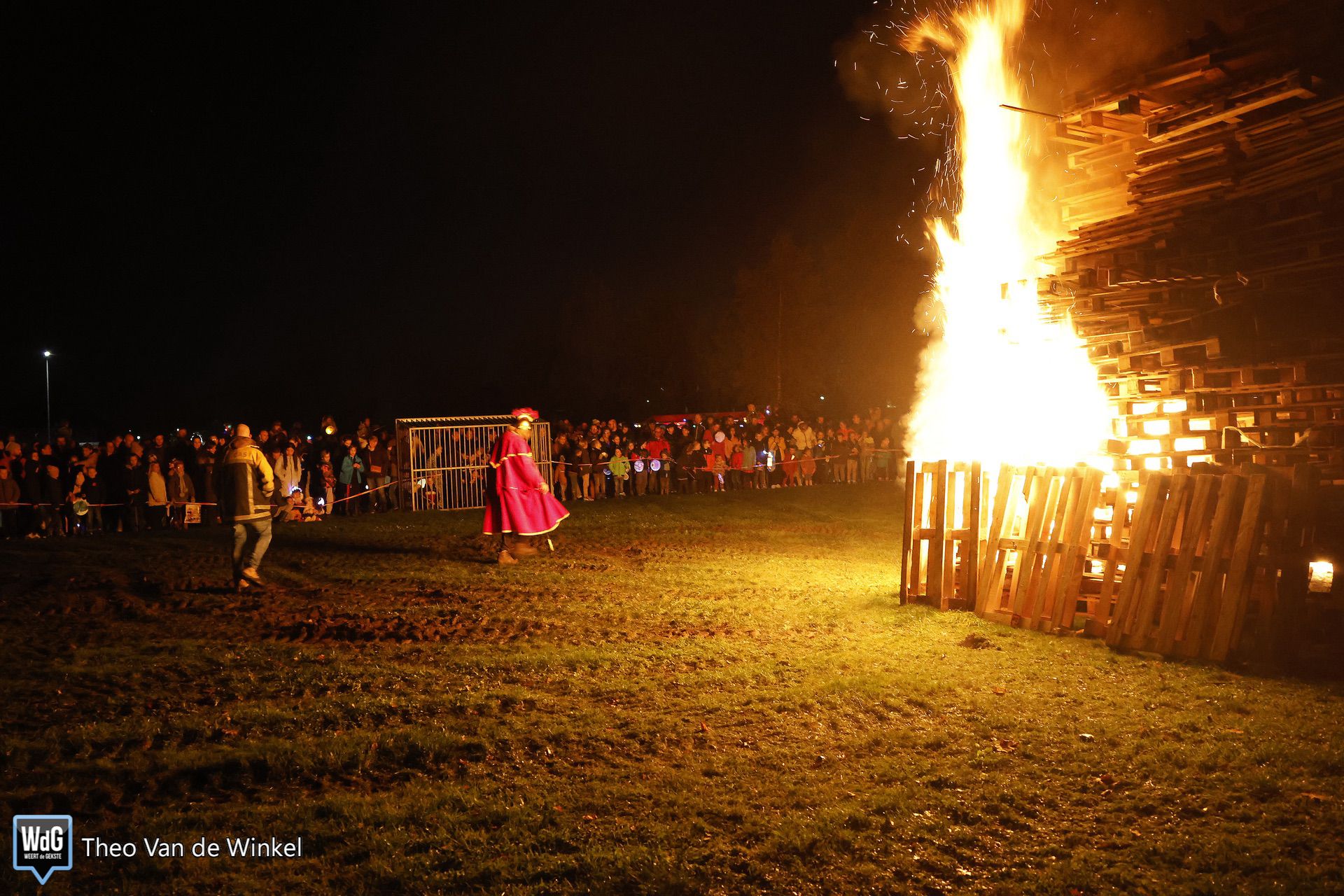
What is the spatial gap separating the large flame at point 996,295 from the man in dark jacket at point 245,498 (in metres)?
8.64

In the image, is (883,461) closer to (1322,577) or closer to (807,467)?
(807,467)

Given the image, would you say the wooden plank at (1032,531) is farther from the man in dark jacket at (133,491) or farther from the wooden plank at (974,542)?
the man in dark jacket at (133,491)

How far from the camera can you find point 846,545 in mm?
15688

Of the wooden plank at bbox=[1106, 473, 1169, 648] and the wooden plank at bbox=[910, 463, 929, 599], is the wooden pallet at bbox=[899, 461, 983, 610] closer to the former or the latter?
the wooden plank at bbox=[910, 463, 929, 599]

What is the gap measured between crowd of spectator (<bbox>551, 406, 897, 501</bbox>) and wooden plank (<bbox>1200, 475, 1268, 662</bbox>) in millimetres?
17579

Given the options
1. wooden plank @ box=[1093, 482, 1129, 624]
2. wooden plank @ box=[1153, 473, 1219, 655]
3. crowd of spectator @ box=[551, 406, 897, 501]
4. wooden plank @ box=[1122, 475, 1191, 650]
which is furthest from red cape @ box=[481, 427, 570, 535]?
crowd of spectator @ box=[551, 406, 897, 501]

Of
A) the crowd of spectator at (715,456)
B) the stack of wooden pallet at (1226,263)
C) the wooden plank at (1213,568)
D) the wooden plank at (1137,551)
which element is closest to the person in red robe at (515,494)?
the stack of wooden pallet at (1226,263)

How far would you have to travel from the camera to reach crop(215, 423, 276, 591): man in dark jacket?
1140 centimetres

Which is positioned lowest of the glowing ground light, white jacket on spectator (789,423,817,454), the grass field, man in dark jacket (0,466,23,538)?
the grass field

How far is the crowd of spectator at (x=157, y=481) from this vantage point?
17609 millimetres

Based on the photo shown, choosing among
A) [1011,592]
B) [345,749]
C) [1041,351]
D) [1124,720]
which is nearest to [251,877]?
[345,749]

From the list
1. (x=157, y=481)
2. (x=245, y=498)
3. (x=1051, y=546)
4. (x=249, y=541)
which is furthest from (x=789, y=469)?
(x=1051, y=546)

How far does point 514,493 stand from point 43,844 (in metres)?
9.52

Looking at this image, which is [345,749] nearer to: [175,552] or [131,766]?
[131,766]
